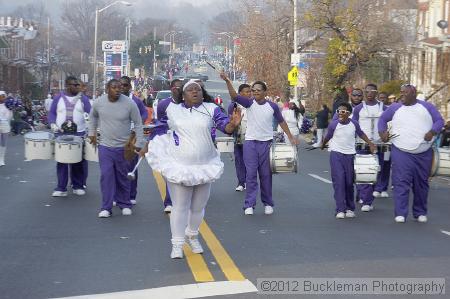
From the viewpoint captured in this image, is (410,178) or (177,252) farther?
(410,178)

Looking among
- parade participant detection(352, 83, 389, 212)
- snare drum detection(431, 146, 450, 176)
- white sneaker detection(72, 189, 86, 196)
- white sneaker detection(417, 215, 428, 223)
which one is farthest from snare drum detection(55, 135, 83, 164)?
snare drum detection(431, 146, 450, 176)

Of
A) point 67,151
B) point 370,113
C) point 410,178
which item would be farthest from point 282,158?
point 67,151

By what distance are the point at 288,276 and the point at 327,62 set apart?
1307 inches

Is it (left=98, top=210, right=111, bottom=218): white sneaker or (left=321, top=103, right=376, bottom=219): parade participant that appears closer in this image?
(left=98, top=210, right=111, bottom=218): white sneaker

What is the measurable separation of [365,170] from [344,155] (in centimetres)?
36

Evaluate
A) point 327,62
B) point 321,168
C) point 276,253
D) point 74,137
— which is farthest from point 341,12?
point 276,253

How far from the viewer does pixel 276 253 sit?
10.2m

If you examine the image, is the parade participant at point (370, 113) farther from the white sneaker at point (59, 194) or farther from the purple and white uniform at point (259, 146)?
the white sneaker at point (59, 194)

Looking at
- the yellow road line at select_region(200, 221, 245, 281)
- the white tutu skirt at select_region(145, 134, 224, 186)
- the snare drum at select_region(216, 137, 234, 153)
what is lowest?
the yellow road line at select_region(200, 221, 245, 281)

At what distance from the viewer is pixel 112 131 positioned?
1320 centimetres

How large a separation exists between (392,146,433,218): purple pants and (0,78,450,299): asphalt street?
28cm

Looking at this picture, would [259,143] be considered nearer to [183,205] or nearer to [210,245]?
[210,245]

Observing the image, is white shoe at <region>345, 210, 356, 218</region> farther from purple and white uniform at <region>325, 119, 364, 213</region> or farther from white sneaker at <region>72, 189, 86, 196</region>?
white sneaker at <region>72, 189, 86, 196</region>

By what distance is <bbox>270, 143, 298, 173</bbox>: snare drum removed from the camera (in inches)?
539
